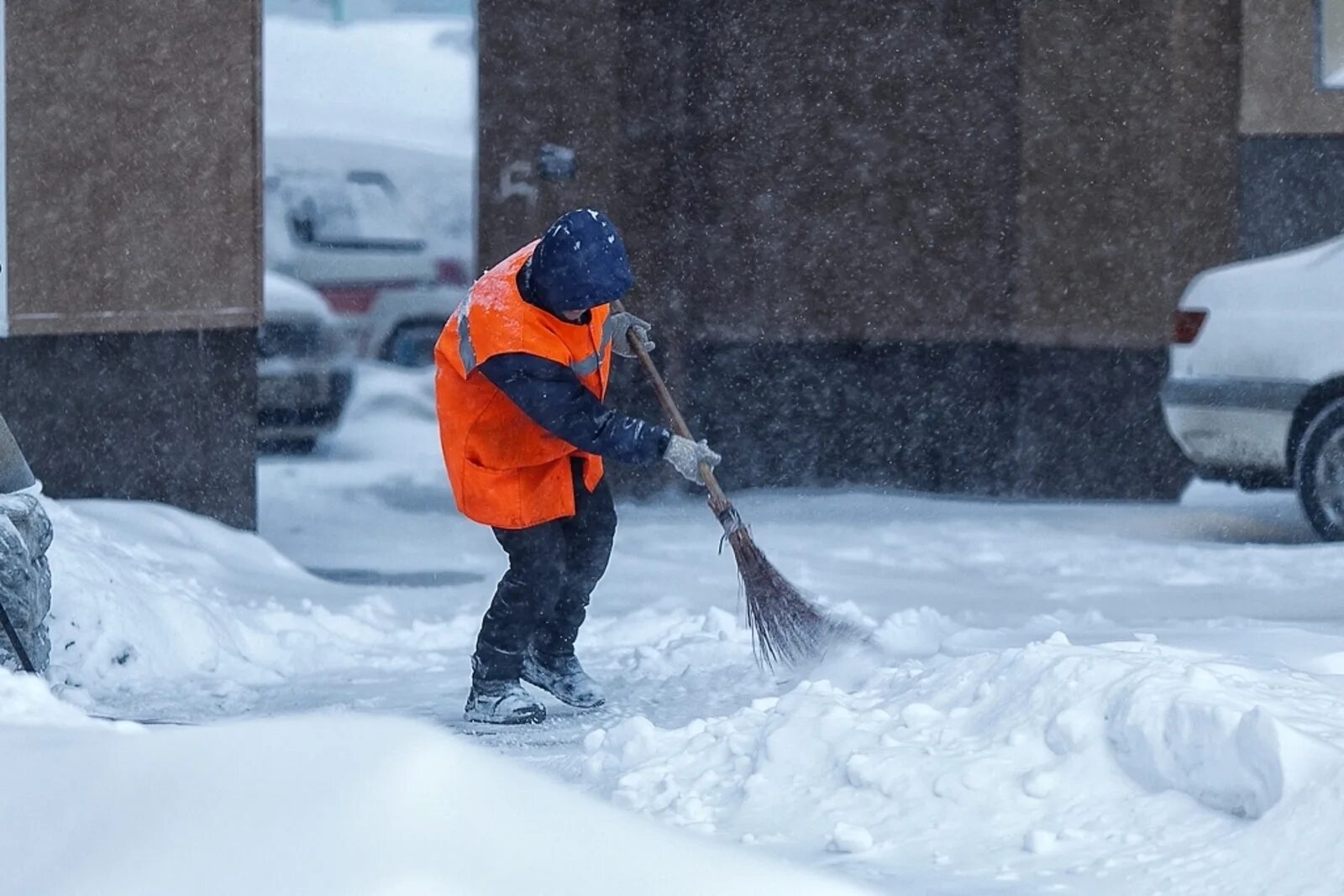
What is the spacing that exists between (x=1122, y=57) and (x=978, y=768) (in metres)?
5.88

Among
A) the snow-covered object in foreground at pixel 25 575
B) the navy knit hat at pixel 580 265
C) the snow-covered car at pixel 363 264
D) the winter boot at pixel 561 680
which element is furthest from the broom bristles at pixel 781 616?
the snow-covered car at pixel 363 264

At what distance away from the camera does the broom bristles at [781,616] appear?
5035 millimetres

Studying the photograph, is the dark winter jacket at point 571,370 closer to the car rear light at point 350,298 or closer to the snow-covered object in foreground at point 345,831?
the snow-covered object in foreground at point 345,831

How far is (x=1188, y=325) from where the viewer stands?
7848mm

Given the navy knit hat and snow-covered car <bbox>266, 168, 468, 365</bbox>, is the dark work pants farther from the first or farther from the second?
snow-covered car <bbox>266, 168, 468, 365</bbox>

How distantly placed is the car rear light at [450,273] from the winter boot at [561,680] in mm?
7915

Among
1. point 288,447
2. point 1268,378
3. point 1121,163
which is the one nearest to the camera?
point 1268,378

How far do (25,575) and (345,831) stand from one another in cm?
324

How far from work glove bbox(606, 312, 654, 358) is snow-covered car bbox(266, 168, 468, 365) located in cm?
743

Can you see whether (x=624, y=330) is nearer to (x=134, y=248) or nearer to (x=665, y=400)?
(x=665, y=400)

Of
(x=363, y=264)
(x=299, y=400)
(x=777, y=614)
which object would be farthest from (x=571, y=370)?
(x=363, y=264)

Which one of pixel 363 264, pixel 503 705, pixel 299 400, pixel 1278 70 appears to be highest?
pixel 1278 70

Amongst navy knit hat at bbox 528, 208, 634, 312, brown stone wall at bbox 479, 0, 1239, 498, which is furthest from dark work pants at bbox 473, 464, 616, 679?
brown stone wall at bbox 479, 0, 1239, 498

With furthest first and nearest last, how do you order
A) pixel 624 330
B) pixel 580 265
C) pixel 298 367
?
pixel 298 367 < pixel 624 330 < pixel 580 265
